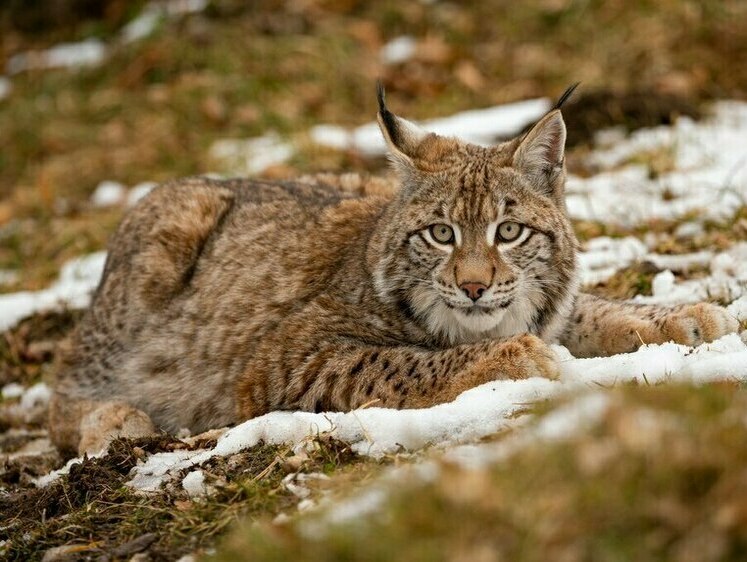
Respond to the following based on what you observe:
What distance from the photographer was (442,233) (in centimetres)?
455

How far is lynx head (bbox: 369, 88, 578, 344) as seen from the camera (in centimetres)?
441

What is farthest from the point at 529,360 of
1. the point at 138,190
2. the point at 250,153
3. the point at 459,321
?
the point at 138,190

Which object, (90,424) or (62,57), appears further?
(62,57)

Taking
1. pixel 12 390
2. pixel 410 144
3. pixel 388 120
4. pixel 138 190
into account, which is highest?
pixel 388 120

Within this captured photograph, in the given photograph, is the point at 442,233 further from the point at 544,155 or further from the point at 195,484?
the point at 195,484

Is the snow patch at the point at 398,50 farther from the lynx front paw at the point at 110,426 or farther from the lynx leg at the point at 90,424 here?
the lynx front paw at the point at 110,426

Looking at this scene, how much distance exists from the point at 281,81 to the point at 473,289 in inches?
273

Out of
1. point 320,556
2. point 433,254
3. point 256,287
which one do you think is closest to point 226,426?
point 256,287

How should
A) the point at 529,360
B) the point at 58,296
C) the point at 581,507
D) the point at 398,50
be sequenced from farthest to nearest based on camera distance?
the point at 398,50 < the point at 58,296 < the point at 529,360 < the point at 581,507

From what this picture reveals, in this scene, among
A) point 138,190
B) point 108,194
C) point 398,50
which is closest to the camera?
point 138,190

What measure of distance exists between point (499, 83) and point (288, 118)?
2.15 m

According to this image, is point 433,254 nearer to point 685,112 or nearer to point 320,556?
point 320,556

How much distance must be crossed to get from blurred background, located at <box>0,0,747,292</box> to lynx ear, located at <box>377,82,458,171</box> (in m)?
3.59

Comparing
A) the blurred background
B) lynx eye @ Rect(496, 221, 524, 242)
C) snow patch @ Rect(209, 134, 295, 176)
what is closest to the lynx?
lynx eye @ Rect(496, 221, 524, 242)
